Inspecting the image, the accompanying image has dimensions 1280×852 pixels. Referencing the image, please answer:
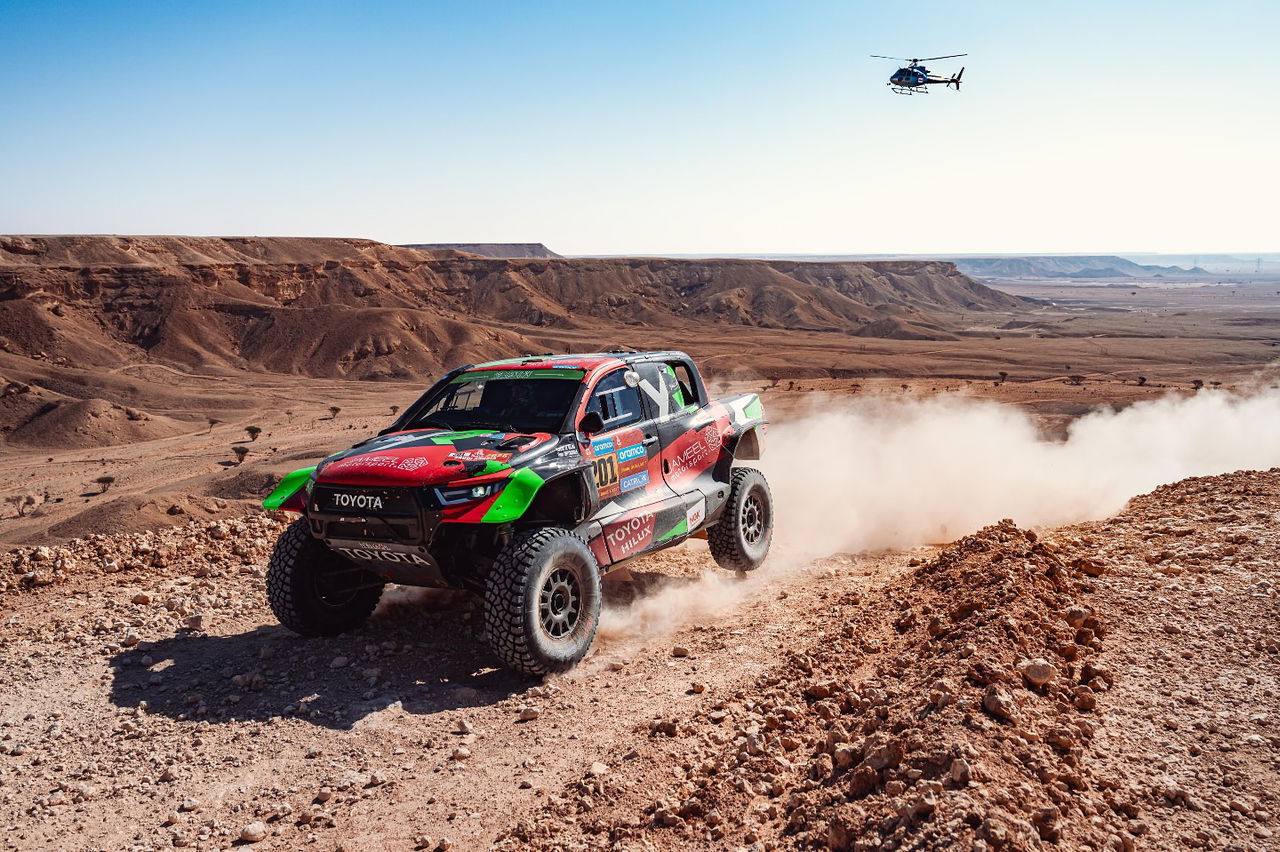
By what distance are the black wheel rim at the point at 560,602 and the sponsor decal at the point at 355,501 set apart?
123 centimetres

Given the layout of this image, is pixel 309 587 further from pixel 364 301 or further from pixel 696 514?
pixel 364 301

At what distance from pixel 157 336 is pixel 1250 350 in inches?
2815

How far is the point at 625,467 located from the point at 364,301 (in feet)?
234

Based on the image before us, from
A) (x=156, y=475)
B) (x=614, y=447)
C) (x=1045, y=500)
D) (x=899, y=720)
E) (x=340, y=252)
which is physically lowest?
(x=156, y=475)

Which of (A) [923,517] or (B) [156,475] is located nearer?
(A) [923,517]

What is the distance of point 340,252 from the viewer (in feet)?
279

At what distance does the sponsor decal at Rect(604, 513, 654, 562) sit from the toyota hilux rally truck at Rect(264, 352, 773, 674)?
0.6 inches

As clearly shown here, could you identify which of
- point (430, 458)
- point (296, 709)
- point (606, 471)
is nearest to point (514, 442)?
point (430, 458)

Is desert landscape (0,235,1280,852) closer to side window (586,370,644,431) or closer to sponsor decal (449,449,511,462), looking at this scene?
sponsor decal (449,449,511,462)

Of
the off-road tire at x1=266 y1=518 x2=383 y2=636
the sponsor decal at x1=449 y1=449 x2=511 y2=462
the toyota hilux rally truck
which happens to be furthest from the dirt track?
the sponsor decal at x1=449 y1=449 x2=511 y2=462

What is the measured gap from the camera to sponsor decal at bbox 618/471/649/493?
716cm

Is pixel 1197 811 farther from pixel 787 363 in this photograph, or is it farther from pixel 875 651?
pixel 787 363

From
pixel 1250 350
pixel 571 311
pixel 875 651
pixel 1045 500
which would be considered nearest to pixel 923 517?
pixel 1045 500

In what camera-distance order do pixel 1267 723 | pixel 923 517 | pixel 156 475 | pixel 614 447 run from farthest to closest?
pixel 156 475, pixel 923 517, pixel 614 447, pixel 1267 723
